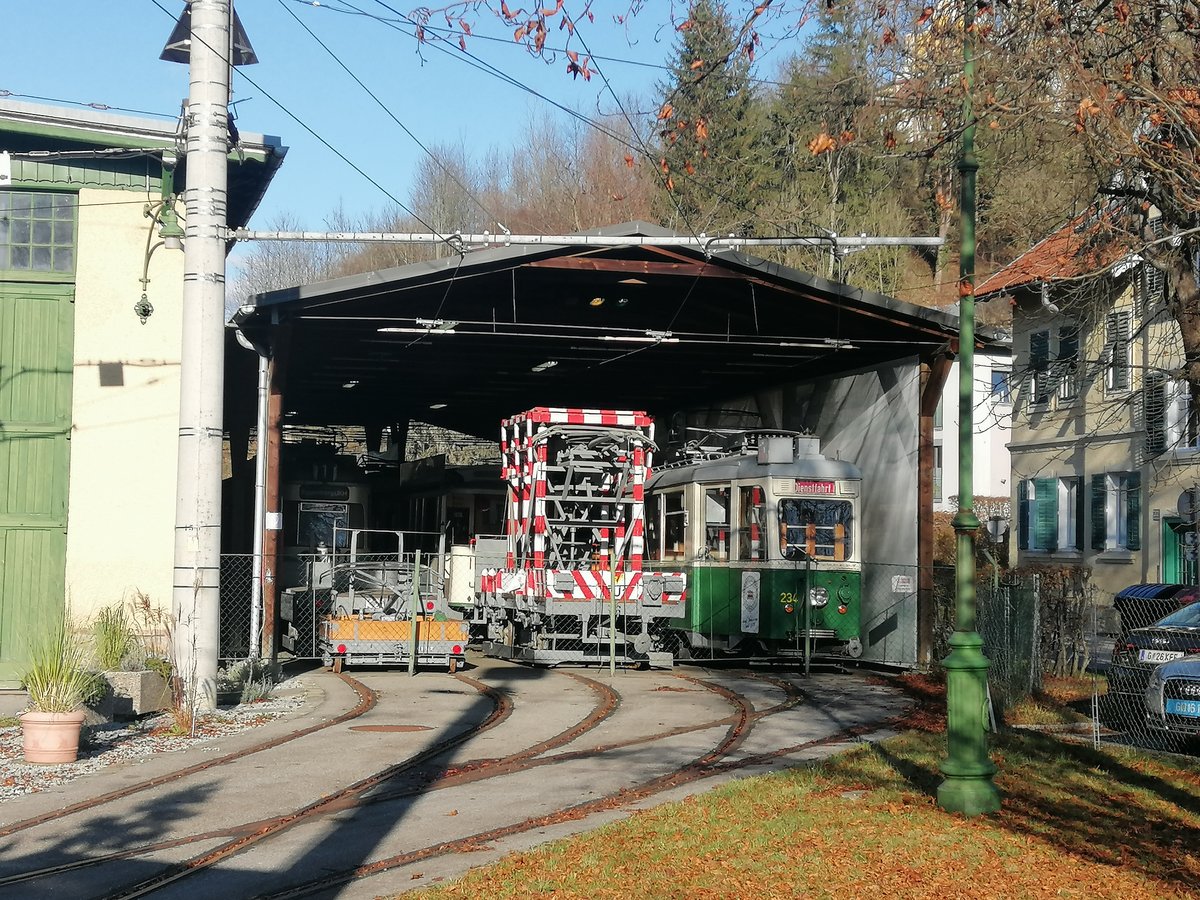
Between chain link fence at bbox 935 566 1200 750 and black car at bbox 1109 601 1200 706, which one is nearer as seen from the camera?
chain link fence at bbox 935 566 1200 750

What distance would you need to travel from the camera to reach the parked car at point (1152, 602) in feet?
62.1

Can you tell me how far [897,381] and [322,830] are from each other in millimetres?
17028

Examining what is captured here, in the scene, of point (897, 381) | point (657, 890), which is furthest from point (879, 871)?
point (897, 381)

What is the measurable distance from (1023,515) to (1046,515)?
110 cm

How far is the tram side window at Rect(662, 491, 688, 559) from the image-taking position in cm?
2338

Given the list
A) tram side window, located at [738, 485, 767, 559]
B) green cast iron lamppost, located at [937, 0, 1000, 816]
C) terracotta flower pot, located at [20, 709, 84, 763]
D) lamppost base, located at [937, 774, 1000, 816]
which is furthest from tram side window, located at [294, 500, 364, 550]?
lamppost base, located at [937, 774, 1000, 816]

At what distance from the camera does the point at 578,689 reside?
730 inches

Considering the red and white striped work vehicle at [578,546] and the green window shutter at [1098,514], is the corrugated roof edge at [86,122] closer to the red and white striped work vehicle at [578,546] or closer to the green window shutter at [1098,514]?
the red and white striped work vehicle at [578,546]

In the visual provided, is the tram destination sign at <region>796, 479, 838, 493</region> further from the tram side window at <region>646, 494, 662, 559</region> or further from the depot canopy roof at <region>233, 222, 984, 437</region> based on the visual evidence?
the tram side window at <region>646, 494, 662, 559</region>

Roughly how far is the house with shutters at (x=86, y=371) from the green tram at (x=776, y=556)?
828 centimetres

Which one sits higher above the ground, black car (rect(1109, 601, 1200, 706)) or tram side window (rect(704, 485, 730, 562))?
tram side window (rect(704, 485, 730, 562))

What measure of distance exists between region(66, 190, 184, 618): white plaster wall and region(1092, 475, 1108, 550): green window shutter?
74.4 feet

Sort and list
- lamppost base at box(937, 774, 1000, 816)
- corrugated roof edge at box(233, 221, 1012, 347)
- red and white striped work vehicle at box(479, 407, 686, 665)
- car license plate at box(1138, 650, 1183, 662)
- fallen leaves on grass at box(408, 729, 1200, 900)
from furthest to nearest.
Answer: red and white striped work vehicle at box(479, 407, 686, 665)
corrugated roof edge at box(233, 221, 1012, 347)
car license plate at box(1138, 650, 1183, 662)
lamppost base at box(937, 774, 1000, 816)
fallen leaves on grass at box(408, 729, 1200, 900)

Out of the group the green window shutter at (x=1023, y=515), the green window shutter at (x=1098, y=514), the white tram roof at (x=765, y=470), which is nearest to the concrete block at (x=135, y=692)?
the white tram roof at (x=765, y=470)
